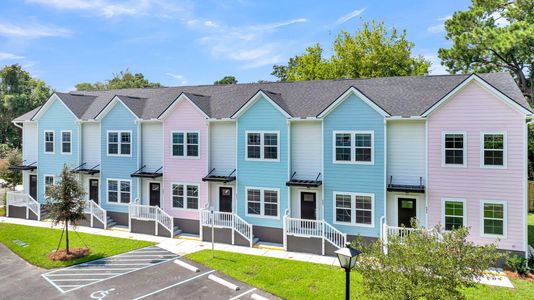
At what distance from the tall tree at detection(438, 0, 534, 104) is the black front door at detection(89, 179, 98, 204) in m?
35.0

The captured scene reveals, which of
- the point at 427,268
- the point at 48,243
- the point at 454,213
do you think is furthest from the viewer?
the point at 48,243

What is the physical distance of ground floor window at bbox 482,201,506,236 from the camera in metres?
16.0

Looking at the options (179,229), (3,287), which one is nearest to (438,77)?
(179,229)

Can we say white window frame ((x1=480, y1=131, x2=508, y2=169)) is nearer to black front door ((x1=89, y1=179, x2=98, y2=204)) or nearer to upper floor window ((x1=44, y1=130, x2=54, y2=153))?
black front door ((x1=89, y1=179, x2=98, y2=204))

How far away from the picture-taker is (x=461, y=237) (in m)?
8.22

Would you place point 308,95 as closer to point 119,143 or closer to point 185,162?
point 185,162

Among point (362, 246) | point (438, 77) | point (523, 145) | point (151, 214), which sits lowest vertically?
point (151, 214)

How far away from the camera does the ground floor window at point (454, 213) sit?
16.7 meters

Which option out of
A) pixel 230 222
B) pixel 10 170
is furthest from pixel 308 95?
pixel 10 170

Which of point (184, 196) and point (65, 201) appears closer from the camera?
point (65, 201)

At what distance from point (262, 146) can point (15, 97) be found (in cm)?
5081

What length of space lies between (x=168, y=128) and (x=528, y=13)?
33493mm

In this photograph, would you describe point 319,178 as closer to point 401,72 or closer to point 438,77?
point 438,77

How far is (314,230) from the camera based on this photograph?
18.5 meters
